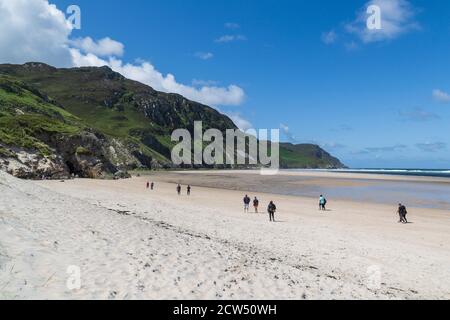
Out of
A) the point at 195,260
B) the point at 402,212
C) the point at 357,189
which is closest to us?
the point at 195,260

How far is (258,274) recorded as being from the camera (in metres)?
12.0

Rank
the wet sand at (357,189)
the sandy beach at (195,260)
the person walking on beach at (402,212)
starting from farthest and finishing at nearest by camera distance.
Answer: the wet sand at (357,189) < the person walking on beach at (402,212) < the sandy beach at (195,260)

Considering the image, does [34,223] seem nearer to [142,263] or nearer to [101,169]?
[142,263]

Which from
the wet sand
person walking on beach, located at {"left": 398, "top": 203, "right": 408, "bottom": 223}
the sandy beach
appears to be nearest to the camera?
the sandy beach

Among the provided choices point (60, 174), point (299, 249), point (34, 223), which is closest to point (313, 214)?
point (299, 249)

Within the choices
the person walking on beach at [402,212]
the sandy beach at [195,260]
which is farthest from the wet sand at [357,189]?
the sandy beach at [195,260]

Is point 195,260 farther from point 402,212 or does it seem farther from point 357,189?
point 357,189

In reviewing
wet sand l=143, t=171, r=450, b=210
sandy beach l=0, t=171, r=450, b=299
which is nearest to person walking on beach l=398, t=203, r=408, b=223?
sandy beach l=0, t=171, r=450, b=299

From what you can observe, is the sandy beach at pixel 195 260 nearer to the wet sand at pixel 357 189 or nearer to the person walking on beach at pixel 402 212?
the person walking on beach at pixel 402 212

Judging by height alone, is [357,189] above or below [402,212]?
above

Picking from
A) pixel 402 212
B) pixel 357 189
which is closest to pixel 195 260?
pixel 402 212

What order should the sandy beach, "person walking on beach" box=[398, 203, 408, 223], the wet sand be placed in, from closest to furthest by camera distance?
the sandy beach → "person walking on beach" box=[398, 203, 408, 223] → the wet sand

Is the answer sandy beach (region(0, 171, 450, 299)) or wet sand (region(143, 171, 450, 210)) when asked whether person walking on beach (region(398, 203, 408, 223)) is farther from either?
wet sand (region(143, 171, 450, 210))
